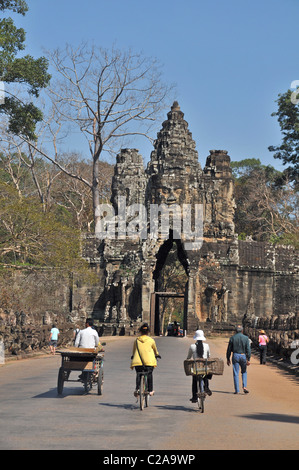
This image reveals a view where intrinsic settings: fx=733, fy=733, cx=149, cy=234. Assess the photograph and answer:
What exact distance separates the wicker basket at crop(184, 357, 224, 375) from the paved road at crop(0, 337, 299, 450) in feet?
2.18

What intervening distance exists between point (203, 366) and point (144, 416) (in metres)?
1.85

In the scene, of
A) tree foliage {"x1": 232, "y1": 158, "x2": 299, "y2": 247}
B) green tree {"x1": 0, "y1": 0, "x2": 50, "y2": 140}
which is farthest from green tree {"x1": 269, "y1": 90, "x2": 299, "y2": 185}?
green tree {"x1": 0, "y1": 0, "x2": 50, "y2": 140}

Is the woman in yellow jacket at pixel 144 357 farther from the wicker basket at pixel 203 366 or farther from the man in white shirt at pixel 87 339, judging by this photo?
the man in white shirt at pixel 87 339

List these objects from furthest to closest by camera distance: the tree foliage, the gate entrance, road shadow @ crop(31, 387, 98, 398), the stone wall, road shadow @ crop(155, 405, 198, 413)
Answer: the tree foliage → the gate entrance → the stone wall → road shadow @ crop(31, 387, 98, 398) → road shadow @ crop(155, 405, 198, 413)

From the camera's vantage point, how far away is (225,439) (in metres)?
9.60

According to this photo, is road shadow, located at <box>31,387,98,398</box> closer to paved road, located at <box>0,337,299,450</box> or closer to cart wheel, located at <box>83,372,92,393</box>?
paved road, located at <box>0,337,299,450</box>

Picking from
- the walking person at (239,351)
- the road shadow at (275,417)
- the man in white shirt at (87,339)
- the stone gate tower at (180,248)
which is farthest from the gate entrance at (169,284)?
the road shadow at (275,417)

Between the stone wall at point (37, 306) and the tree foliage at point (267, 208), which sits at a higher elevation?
the tree foliage at point (267, 208)

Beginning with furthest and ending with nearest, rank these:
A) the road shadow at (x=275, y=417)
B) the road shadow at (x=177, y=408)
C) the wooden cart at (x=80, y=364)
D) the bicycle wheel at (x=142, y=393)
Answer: the wooden cart at (x=80, y=364) < the road shadow at (x=177, y=408) < the bicycle wheel at (x=142, y=393) < the road shadow at (x=275, y=417)

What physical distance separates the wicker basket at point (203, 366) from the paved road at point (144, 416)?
0.66 meters

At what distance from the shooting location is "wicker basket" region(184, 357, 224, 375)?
1321 cm

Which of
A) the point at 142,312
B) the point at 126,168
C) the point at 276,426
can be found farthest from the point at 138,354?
the point at 126,168

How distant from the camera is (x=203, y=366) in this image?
13305 mm

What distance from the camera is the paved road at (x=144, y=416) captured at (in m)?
9.29
